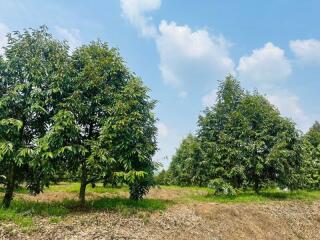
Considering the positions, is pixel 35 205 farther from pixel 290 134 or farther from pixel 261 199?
pixel 290 134

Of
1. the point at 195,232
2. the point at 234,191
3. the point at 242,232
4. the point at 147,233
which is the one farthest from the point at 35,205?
the point at 234,191

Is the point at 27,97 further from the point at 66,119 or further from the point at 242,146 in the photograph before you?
the point at 242,146

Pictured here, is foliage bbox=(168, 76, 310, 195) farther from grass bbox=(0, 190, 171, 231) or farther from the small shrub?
grass bbox=(0, 190, 171, 231)

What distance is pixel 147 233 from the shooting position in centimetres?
1770

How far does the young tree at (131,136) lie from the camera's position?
63.0ft

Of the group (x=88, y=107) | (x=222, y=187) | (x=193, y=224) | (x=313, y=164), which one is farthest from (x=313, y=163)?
(x=88, y=107)

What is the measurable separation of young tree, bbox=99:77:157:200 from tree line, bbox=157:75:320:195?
13.2 metres

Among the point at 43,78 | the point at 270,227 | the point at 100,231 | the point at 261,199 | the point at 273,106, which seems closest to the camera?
the point at 100,231

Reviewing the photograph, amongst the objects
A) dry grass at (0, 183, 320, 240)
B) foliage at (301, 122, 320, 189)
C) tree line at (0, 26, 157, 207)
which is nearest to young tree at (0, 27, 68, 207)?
tree line at (0, 26, 157, 207)

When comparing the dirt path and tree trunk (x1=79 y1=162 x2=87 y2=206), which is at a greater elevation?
tree trunk (x1=79 y1=162 x2=87 y2=206)

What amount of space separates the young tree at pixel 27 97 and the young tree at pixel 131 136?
10.3 ft

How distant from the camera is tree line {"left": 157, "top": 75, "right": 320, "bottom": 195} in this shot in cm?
3281

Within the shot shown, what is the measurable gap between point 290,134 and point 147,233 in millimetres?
21643

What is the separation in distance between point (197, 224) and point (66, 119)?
895 cm
